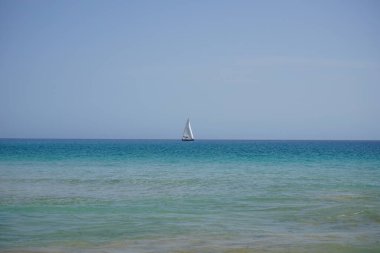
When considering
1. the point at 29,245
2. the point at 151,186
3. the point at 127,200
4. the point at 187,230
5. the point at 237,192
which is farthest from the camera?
the point at 151,186

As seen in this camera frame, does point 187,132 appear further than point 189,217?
Yes

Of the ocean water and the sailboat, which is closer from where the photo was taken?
the ocean water

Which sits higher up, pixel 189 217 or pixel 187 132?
pixel 187 132

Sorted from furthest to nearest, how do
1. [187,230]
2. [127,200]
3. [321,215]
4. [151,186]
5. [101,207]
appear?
[151,186] → [127,200] → [101,207] → [321,215] → [187,230]

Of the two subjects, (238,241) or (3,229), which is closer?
(238,241)

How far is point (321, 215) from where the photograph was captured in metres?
12.9

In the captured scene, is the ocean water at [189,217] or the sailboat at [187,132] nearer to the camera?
the ocean water at [189,217]

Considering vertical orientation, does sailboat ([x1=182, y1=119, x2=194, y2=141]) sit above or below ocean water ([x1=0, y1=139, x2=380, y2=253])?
above

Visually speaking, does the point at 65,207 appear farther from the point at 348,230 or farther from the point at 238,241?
Answer: the point at 348,230

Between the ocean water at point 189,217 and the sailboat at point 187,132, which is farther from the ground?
the sailboat at point 187,132

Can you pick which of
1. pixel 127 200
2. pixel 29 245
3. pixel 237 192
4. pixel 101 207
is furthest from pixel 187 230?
pixel 237 192

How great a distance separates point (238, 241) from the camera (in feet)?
31.7

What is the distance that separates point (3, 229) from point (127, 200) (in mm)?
5533

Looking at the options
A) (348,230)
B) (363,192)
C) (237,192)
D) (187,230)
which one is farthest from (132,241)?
(363,192)
